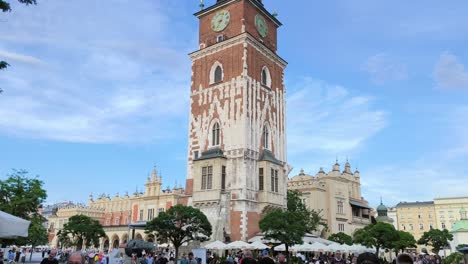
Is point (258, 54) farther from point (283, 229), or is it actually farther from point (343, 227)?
point (343, 227)

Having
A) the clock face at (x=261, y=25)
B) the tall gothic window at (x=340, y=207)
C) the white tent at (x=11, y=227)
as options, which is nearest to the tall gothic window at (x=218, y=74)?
the clock face at (x=261, y=25)

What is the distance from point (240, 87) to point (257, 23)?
898 cm

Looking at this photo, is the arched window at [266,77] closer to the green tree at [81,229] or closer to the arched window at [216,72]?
the arched window at [216,72]

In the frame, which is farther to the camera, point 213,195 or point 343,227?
point 343,227

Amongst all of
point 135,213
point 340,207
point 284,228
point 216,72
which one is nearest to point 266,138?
point 216,72

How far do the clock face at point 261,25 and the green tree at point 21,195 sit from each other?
2756 centimetres

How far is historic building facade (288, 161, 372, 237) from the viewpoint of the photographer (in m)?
60.1

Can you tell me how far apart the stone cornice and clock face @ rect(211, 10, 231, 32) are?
2366 mm

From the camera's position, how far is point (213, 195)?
41.8m

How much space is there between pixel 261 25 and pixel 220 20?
469 centimetres

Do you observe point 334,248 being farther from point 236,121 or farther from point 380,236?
point 236,121

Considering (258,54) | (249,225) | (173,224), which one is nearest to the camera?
(173,224)

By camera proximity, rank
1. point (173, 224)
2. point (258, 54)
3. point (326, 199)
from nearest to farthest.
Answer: point (173, 224), point (258, 54), point (326, 199)

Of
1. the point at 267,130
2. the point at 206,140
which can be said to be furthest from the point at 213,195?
the point at 267,130
